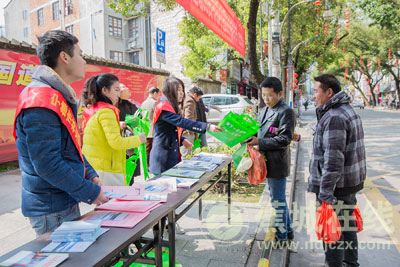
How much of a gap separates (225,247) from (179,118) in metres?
1.53

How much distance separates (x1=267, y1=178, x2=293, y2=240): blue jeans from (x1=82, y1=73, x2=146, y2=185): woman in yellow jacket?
1590mm

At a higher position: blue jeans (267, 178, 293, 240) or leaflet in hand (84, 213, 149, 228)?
leaflet in hand (84, 213, 149, 228)

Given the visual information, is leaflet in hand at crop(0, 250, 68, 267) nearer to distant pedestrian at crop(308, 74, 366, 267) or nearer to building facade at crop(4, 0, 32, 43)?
distant pedestrian at crop(308, 74, 366, 267)

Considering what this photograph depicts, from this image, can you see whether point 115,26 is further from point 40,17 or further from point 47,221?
point 47,221

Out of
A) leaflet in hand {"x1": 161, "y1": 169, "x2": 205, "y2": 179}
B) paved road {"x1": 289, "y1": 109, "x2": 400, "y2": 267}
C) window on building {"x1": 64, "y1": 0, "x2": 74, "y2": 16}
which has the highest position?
window on building {"x1": 64, "y1": 0, "x2": 74, "y2": 16}

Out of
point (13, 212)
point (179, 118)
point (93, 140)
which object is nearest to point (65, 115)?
point (93, 140)

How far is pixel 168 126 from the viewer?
354cm

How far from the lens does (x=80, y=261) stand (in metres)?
1.33

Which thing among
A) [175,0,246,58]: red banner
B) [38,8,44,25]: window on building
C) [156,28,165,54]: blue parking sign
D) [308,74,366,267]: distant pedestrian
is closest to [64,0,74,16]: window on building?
[38,8,44,25]: window on building

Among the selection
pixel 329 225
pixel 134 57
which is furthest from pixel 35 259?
pixel 134 57

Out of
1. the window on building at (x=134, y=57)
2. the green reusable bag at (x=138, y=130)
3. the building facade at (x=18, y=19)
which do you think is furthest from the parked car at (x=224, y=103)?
the building facade at (x=18, y=19)

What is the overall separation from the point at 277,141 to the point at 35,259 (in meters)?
2.46

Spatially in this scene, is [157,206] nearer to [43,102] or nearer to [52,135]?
[52,135]

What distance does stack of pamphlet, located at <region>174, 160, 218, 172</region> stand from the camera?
10.4 feet
